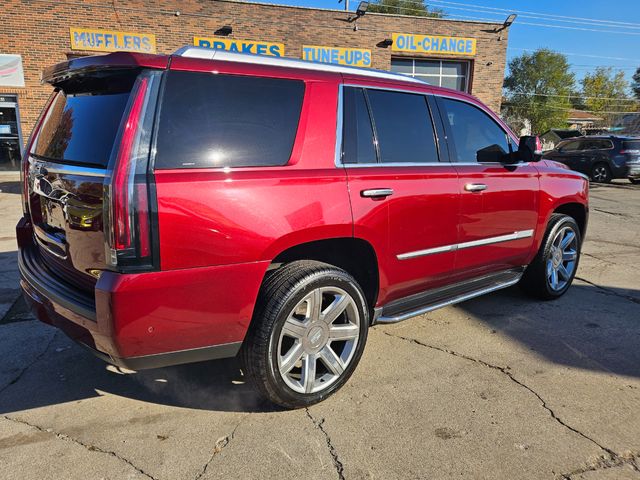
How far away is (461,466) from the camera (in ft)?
7.73

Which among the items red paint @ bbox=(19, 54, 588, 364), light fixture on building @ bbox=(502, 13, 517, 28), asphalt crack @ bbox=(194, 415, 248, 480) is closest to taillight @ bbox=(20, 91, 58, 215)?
red paint @ bbox=(19, 54, 588, 364)

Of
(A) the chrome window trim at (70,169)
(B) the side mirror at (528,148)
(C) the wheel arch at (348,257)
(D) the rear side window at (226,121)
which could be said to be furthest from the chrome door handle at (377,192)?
(B) the side mirror at (528,148)

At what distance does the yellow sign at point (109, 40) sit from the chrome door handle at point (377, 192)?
15.1 metres

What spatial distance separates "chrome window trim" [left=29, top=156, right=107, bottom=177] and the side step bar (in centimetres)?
191

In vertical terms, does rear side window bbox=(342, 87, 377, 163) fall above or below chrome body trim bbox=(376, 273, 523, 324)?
above

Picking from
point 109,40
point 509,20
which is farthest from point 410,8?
point 109,40

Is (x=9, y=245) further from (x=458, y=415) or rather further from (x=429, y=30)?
(x=429, y=30)

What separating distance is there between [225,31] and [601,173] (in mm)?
14323

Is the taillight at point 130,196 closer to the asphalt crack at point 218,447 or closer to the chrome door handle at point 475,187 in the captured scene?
the asphalt crack at point 218,447

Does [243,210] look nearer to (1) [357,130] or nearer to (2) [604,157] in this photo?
(1) [357,130]

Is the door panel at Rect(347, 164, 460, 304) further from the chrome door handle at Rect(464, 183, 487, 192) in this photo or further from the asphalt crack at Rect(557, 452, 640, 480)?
the asphalt crack at Rect(557, 452, 640, 480)

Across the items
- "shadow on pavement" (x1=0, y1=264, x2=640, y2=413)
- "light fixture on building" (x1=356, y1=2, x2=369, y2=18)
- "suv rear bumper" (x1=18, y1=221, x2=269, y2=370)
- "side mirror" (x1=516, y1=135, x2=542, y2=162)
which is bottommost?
"shadow on pavement" (x1=0, y1=264, x2=640, y2=413)

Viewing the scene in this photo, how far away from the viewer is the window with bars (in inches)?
777

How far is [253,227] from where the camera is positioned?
241 centimetres
